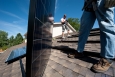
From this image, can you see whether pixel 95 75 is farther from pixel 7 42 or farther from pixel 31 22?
pixel 7 42

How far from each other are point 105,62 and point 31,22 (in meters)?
1.06

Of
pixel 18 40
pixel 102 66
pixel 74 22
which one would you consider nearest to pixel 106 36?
pixel 102 66

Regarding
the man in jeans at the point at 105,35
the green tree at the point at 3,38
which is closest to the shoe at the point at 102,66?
the man in jeans at the point at 105,35

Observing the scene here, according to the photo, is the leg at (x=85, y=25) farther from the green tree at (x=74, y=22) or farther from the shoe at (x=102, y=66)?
the green tree at (x=74, y=22)

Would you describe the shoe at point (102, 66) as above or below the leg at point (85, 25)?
below

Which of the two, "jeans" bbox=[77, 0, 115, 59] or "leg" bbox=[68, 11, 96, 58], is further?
"leg" bbox=[68, 11, 96, 58]

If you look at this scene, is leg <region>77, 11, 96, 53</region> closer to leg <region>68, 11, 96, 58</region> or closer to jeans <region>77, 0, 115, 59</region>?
leg <region>68, 11, 96, 58</region>

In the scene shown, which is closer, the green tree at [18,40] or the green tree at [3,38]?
the green tree at [18,40]

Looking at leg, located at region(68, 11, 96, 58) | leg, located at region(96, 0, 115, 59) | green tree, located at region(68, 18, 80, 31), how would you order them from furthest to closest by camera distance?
1. green tree, located at region(68, 18, 80, 31)
2. leg, located at region(68, 11, 96, 58)
3. leg, located at region(96, 0, 115, 59)

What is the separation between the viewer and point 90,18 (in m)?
1.80

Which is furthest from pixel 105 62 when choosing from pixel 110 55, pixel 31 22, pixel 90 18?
pixel 31 22

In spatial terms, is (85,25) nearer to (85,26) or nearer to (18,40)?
(85,26)

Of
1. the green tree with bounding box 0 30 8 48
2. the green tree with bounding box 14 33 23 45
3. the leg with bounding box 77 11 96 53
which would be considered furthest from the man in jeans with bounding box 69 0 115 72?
the green tree with bounding box 0 30 8 48

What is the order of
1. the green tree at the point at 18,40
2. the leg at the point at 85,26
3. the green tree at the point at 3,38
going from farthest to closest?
the green tree at the point at 3,38, the green tree at the point at 18,40, the leg at the point at 85,26
